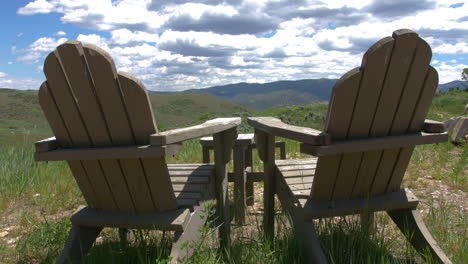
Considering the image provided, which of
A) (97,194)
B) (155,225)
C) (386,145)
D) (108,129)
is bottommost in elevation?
(155,225)

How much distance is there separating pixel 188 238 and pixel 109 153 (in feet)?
2.08

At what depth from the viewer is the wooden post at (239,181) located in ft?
9.75

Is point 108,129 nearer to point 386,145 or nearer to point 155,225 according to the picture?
point 155,225

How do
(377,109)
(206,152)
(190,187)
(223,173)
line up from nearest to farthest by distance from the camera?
(377,109) < (190,187) < (223,173) < (206,152)

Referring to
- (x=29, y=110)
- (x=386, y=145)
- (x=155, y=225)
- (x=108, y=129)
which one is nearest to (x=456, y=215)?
(x=386, y=145)

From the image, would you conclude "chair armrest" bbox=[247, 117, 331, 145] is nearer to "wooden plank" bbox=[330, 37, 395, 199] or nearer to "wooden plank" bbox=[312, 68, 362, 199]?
"wooden plank" bbox=[312, 68, 362, 199]

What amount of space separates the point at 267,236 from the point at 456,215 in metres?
1.49

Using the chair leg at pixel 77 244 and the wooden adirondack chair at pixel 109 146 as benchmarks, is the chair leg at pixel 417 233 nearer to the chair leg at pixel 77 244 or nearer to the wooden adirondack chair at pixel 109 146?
the wooden adirondack chair at pixel 109 146

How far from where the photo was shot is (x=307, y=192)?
7.11 ft

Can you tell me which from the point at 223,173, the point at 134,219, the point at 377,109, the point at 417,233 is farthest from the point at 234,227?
the point at 377,109

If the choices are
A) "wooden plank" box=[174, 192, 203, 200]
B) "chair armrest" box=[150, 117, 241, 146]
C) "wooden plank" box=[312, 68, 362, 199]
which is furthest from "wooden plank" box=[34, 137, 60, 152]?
"wooden plank" box=[312, 68, 362, 199]

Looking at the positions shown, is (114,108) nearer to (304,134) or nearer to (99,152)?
(99,152)

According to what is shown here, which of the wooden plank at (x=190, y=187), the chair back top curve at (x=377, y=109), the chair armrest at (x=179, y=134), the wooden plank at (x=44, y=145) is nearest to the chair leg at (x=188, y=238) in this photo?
the wooden plank at (x=190, y=187)

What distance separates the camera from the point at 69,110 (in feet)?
5.81
